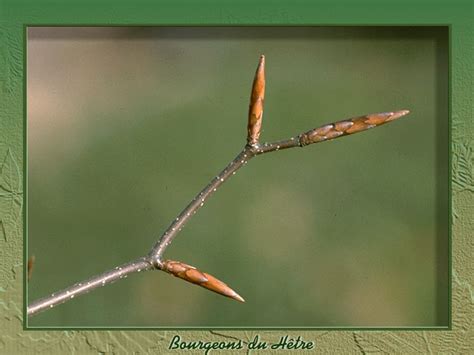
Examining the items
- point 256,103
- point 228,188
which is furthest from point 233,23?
point 228,188

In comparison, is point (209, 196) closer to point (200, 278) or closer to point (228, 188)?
point (200, 278)

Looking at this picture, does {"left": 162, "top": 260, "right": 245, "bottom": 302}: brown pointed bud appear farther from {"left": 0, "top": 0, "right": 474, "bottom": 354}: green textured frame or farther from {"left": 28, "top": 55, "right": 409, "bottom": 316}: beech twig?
{"left": 0, "top": 0, "right": 474, "bottom": 354}: green textured frame

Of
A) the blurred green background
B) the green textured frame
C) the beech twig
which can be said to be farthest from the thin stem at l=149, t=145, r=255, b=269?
the blurred green background

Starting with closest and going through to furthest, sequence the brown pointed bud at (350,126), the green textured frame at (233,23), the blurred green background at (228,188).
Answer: the brown pointed bud at (350,126), the green textured frame at (233,23), the blurred green background at (228,188)

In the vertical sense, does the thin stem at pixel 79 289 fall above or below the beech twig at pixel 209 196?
below

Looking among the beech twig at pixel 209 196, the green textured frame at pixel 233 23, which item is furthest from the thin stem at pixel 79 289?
the green textured frame at pixel 233 23

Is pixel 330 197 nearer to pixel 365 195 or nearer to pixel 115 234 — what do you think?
pixel 365 195

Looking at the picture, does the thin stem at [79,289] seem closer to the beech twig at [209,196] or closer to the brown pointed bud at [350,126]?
the beech twig at [209,196]
